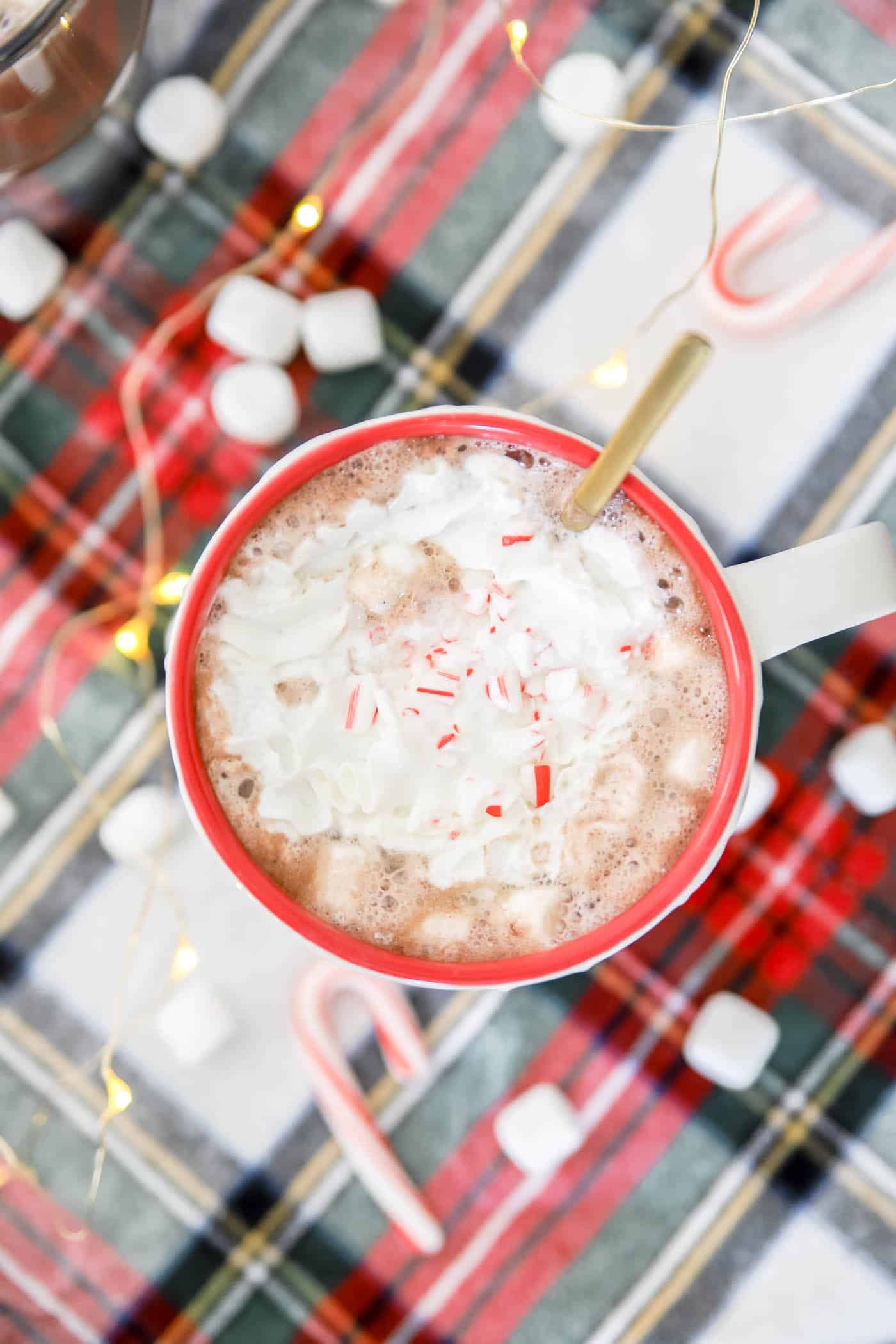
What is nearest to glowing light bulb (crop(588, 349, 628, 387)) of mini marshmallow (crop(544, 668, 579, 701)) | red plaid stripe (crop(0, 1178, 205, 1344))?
mini marshmallow (crop(544, 668, 579, 701))

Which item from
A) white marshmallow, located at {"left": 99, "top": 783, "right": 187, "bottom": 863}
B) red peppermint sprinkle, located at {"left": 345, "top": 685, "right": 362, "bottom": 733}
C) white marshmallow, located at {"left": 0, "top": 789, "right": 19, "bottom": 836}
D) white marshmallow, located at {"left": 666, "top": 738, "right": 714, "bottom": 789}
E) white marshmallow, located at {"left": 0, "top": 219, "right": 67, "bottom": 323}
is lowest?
white marshmallow, located at {"left": 0, "top": 789, "right": 19, "bottom": 836}

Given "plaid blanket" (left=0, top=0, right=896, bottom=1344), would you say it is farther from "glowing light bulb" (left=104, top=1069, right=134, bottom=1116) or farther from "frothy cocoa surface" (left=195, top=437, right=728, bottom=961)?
"frothy cocoa surface" (left=195, top=437, right=728, bottom=961)

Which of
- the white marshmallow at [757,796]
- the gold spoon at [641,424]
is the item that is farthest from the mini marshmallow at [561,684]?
the white marshmallow at [757,796]

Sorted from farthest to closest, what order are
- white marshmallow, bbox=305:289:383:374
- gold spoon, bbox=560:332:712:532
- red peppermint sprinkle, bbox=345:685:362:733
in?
1. white marshmallow, bbox=305:289:383:374
2. red peppermint sprinkle, bbox=345:685:362:733
3. gold spoon, bbox=560:332:712:532

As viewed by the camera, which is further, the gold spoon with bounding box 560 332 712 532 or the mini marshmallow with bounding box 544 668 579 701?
the mini marshmallow with bounding box 544 668 579 701

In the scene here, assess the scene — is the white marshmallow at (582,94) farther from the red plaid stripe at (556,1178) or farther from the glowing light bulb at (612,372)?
the red plaid stripe at (556,1178)

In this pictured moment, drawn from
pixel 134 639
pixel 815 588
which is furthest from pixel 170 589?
pixel 815 588
